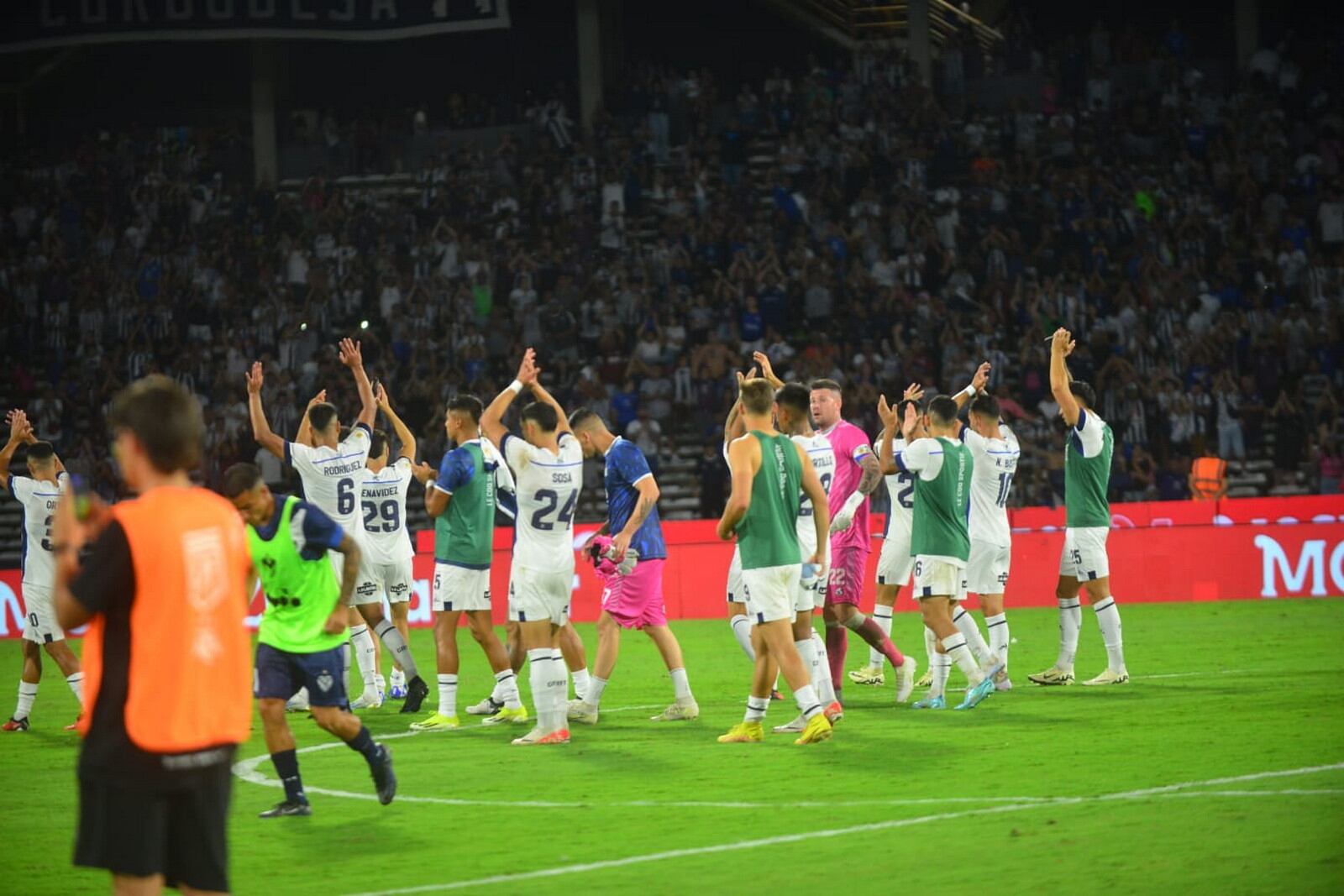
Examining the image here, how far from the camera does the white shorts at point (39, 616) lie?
49.9 ft

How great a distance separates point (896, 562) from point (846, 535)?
1099 millimetres

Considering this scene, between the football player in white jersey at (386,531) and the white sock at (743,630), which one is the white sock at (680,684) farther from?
the football player in white jersey at (386,531)

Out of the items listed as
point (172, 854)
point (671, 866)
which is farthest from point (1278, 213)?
point (172, 854)

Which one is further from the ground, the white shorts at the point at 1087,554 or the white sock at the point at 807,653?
the white shorts at the point at 1087,554

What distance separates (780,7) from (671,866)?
32.9 meters

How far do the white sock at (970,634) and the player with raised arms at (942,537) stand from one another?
120 millimetres

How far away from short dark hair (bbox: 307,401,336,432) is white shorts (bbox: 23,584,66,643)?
2.76 metres

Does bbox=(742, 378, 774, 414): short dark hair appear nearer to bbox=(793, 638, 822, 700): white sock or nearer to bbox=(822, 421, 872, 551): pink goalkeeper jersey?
bbox=(793, 638, 822, 700): white sock

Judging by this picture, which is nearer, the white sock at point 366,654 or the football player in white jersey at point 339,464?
the football player in white jersey at point 339,464

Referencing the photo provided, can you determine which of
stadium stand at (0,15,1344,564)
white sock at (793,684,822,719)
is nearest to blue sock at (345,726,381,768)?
white sock at (793,684,822,719)

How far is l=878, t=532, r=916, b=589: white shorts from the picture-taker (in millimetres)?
15648

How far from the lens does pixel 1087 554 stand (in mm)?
15758

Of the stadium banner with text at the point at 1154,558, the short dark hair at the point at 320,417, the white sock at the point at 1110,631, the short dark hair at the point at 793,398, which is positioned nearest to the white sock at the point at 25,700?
the short dark hair at the point at 320,417

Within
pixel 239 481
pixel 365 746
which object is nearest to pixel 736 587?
pixel 365 746
